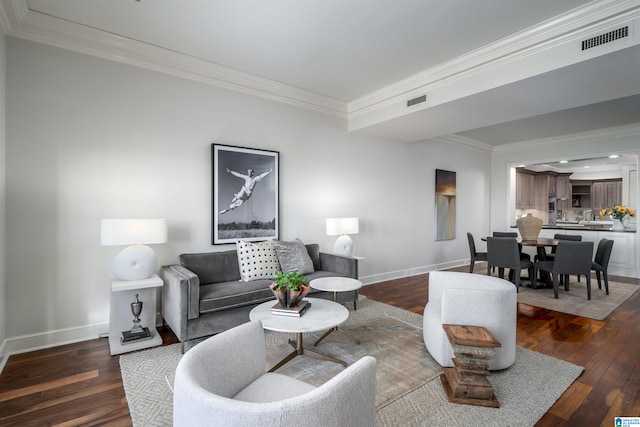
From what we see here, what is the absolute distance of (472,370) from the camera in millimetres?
2139

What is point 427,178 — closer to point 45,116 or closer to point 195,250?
point 195,250

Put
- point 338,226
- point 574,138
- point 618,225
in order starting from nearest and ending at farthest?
point 338,226
point 618,225
point 574,138

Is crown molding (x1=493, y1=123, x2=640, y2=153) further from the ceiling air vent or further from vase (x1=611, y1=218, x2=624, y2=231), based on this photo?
the ceiling air vent

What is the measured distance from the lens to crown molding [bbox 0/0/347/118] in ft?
9.11

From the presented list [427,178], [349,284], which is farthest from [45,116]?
[427,178]

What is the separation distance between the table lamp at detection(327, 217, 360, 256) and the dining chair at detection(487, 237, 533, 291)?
2368 mm

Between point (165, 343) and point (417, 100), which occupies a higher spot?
point (417, 100)

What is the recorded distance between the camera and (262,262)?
3631 mm

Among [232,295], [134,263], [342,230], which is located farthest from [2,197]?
[342,230]

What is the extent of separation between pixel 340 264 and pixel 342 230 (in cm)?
58

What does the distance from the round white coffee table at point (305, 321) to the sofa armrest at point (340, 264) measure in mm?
1143

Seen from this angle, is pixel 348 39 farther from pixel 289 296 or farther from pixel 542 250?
pixel 542 250

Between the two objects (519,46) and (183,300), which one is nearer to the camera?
(183,300)

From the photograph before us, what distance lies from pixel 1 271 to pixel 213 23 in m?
2.86
